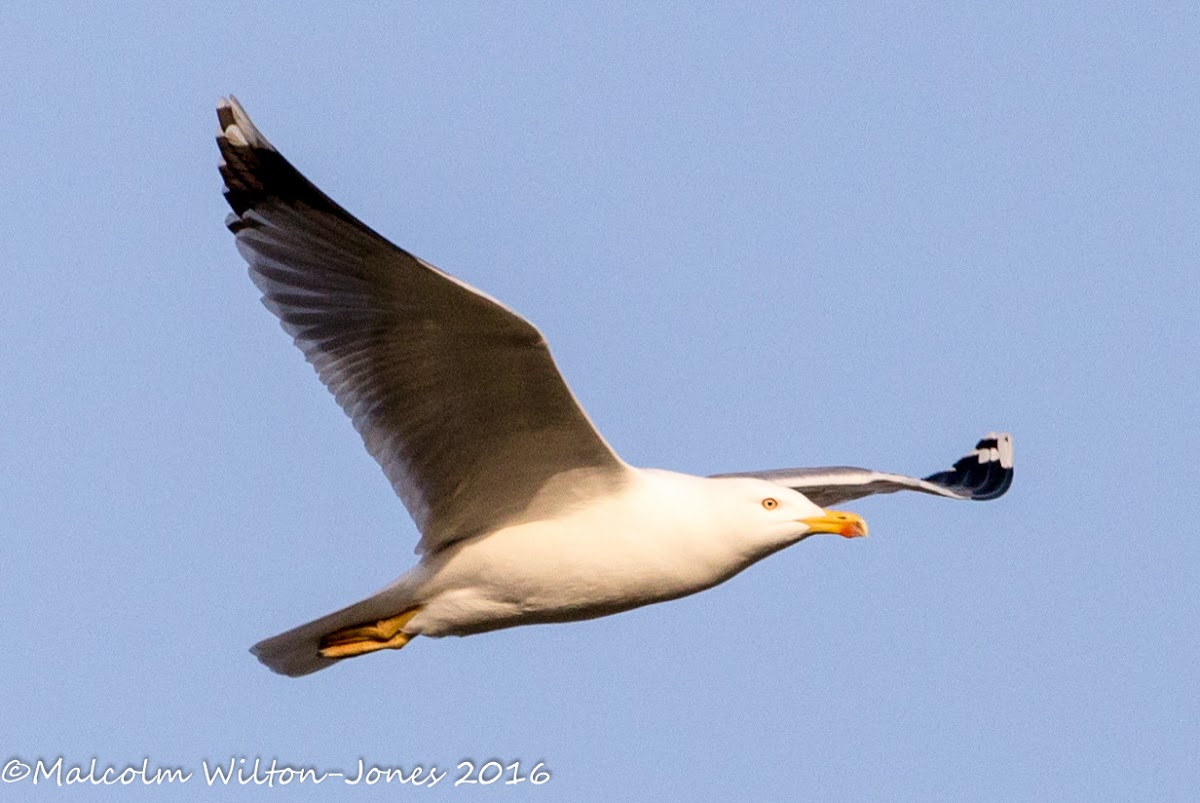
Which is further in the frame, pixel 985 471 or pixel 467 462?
pixel 985 471

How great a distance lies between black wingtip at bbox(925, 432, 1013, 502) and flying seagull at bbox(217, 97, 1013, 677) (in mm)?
3090

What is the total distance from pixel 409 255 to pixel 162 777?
108 inches

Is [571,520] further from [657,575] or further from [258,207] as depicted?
[258,207]

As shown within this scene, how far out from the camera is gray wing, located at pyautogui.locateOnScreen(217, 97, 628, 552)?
29.7 feet

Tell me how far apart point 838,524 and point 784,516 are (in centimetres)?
23

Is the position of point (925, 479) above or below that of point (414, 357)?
below

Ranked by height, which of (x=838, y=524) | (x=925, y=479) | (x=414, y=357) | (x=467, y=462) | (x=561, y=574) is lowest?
(x=561, y=574)

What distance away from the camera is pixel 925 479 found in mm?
13039

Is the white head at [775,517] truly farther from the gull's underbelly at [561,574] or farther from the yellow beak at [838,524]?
the gull's underbelly at [561,574]

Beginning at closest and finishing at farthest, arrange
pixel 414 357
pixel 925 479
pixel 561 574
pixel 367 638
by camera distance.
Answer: pixel 414 357 → pixel 561 574 → pixel 367 638 → pixel 925 479

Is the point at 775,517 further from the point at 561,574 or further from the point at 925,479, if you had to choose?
the point at 925,479

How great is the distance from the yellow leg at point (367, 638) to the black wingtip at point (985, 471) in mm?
3703

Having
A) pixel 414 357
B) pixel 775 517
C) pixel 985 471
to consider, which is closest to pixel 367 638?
pixel 414 357

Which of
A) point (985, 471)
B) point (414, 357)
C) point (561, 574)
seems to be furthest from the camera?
point (985, 471)
